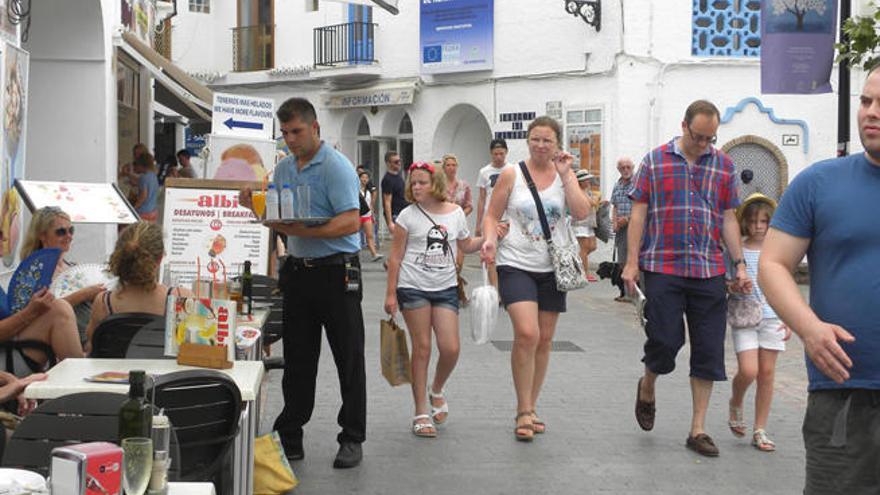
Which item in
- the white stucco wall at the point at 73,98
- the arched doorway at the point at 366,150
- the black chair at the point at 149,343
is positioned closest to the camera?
the black chair at the point at 149,343

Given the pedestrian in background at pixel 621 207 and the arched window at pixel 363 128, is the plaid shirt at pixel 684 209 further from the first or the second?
the arched window at pixel 363 128

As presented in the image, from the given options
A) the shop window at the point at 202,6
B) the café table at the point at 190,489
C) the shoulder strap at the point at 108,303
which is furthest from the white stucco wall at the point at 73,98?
the shop window at the point at 202,6

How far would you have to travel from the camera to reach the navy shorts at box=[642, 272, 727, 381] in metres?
7.68

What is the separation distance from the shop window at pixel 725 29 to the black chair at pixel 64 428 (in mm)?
21659

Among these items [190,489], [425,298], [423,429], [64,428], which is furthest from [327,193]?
[190,489]

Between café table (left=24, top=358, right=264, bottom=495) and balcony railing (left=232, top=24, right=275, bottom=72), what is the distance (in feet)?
96.5

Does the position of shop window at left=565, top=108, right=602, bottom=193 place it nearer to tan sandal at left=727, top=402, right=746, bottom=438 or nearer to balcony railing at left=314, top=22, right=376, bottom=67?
balcony railing at left=314, top=22, right=376, bottom=67

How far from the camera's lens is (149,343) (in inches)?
232

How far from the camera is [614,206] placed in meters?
16.5

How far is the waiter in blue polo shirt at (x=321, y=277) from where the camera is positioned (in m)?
7.12

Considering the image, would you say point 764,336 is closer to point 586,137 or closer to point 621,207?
point 621,207

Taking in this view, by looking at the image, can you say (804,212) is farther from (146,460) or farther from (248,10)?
(248,10)

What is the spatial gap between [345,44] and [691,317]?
25.0 metres

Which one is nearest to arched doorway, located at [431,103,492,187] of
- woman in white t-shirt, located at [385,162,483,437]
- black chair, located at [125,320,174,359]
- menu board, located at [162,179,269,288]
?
menu board, located at [162,179,269,288]
